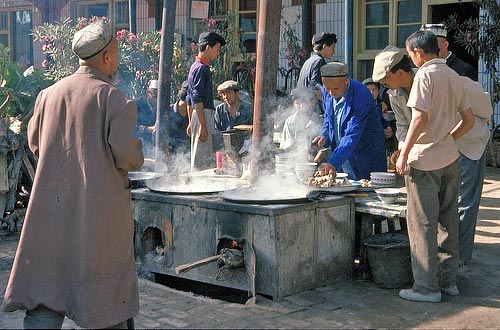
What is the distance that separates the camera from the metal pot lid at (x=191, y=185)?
5.96m

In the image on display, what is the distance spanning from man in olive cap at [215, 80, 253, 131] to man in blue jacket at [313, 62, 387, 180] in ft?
7.34

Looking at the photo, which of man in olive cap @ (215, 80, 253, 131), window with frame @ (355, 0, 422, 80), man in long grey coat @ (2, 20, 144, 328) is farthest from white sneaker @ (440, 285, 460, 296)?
window with frame @ (355, 0, 422, 80)

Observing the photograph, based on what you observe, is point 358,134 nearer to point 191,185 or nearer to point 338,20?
point 191,185

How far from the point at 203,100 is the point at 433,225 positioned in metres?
3.68

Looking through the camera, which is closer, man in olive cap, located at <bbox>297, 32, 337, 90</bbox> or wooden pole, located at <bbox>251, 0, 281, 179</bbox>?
wooden pole, located at <bbox>251, 0, 281, 179</bbox>

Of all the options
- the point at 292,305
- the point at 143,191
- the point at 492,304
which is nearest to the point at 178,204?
the point at 143,191

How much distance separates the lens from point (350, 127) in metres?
6.17

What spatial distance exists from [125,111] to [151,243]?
254 centimetres

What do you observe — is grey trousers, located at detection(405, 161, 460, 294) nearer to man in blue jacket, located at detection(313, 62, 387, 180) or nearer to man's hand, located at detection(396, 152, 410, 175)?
man's hand, located at detection(396, 152, 410, 175)

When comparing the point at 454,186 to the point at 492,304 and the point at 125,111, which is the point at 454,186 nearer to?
the point at 492,304

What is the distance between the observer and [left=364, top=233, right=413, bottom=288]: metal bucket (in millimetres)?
5605

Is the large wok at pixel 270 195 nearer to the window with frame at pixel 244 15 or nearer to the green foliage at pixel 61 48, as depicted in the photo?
the green foliage at pixel 61 48

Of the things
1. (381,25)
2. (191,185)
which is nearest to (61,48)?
(381,25)

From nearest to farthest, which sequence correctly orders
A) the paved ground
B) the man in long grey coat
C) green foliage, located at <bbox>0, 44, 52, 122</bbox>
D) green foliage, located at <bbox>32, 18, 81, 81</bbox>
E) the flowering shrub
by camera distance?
the man in long grey coat
the paved ground
green foliage, located at <bbox>0, 44, 52, 122</bbox>
the flowering shrub
green foliage, located at <bbox>32, 18, 81, 81</bbox>
